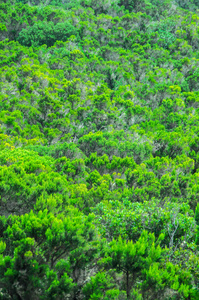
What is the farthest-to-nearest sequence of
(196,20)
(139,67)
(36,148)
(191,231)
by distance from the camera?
(196,20) → (139,67) → (36,148) → (191,231)

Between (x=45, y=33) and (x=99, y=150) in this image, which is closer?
(x=99, y=150)

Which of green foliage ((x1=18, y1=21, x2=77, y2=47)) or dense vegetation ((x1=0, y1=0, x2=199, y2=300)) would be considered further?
green foliage ((x1=18, y1=21, x2=77, y2=47))

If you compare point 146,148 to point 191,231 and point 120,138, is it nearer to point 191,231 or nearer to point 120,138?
point 120,138

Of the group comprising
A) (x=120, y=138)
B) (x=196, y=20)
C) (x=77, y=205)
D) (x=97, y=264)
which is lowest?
(x=120, y=138)

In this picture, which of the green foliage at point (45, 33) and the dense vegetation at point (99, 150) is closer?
the dense vegetation at point (99, 150)

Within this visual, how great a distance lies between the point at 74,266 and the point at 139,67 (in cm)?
3129

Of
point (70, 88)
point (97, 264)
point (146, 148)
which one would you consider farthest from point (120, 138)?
point (97, 264)

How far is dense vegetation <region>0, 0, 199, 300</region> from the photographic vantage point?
743 centimetres

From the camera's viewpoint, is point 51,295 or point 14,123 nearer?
point 51,295

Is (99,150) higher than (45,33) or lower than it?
lower

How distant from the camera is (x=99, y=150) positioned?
65.7 feet

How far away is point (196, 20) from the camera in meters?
44.5

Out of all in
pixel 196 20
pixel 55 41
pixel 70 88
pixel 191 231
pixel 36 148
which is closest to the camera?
pixel 191 231

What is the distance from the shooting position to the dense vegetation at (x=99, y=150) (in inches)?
293
